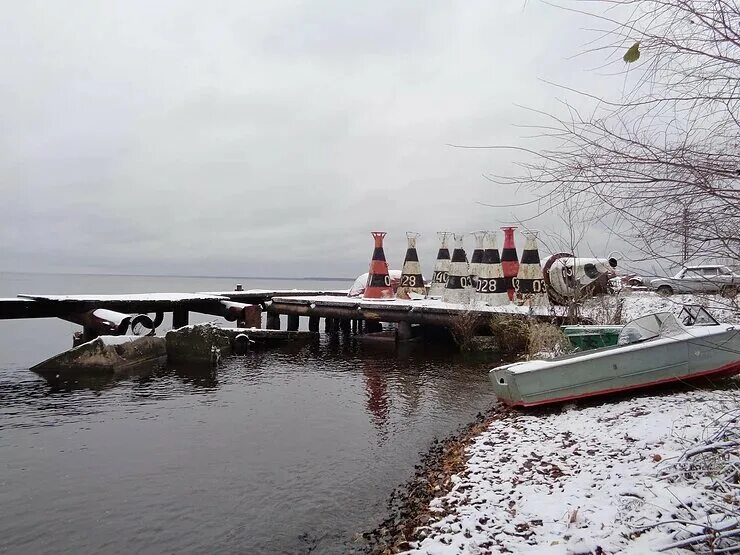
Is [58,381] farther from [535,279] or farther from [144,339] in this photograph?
[535,279]

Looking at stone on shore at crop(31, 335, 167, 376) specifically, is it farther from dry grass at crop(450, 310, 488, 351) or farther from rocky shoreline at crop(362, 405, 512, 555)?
dry grass at crop(450, 310, 488, 351)

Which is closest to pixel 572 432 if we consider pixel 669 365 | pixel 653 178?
pixel 669 365

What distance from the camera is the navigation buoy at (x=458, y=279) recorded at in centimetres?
2259

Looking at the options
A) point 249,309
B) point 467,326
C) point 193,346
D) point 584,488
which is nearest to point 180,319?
point 249,309

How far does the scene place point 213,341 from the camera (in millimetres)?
16125

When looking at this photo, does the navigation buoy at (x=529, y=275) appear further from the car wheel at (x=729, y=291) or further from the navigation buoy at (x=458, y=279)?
the car wheel at (x=729, y=291)

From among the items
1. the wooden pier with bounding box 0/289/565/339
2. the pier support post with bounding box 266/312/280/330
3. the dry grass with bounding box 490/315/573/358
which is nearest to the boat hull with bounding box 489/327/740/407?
the dry grass with bounding box 490/315/573/358

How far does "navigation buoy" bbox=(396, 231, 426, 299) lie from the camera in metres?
25.6

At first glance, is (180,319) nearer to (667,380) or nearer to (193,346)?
(193,346)

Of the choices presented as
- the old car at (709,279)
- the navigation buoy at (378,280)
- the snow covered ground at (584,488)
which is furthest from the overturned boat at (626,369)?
the navigation buoy at (378,280)

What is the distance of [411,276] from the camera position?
2570 cm

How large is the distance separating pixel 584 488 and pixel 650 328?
17.2ft

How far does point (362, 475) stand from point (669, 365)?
5441 millimetres

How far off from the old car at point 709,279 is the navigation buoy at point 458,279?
19.3m
